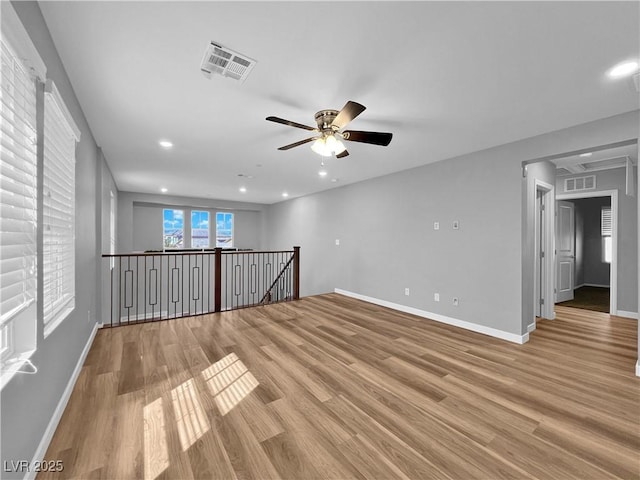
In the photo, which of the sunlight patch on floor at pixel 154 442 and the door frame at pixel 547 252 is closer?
the sunlight patch on floor at pixel 154 442

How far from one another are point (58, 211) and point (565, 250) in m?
8.06

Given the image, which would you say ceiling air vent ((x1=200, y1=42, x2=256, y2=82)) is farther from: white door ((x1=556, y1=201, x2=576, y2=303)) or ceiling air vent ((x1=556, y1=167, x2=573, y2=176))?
white door ((x1=556, y1=201, x2=576, y2=303))

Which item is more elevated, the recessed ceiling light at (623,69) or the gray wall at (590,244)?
the recessed ceiling light at (623,69)

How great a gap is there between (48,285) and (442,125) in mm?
3690

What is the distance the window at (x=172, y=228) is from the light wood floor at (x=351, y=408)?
15.5 feet

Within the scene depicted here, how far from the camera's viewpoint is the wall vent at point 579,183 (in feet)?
15.9

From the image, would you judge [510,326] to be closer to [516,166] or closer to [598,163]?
[516,166]

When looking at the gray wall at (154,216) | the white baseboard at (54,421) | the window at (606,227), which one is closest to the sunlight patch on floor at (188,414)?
the white baseboard at (54,421)

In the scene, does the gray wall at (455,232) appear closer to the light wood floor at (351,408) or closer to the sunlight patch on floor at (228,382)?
the light wood floor at (351,408)

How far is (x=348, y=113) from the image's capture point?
2.13m

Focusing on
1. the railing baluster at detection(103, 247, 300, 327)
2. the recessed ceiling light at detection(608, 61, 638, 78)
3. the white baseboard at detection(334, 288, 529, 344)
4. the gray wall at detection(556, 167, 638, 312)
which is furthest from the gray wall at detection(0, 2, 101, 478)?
the gray wall at detection(556, 167, 638, 312)

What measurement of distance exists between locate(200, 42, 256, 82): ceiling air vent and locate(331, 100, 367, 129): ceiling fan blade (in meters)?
0.73

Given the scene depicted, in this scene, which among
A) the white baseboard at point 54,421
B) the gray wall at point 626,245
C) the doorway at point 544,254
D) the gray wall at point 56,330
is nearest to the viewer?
the gray wall at point 56,330

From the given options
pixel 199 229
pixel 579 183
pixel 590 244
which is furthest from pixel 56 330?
pixel 590 244
